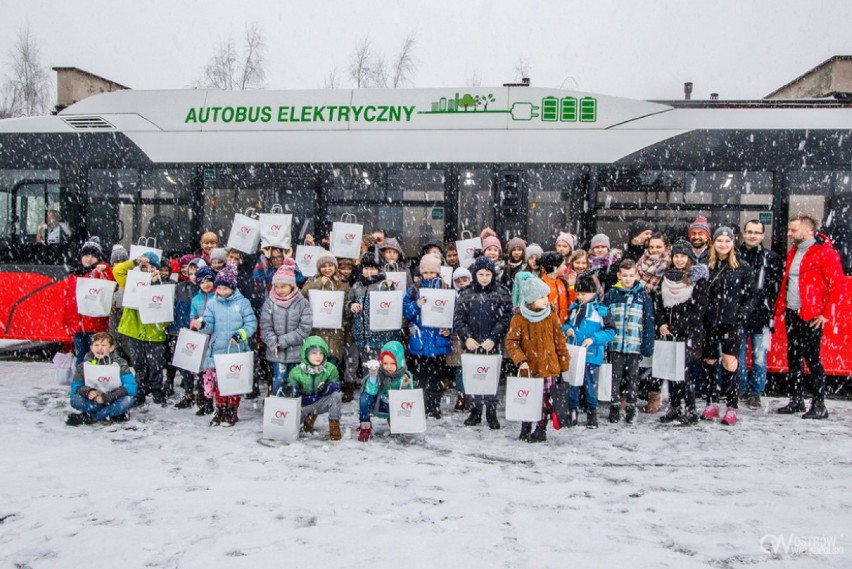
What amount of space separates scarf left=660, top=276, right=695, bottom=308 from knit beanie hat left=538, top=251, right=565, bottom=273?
1023 mm

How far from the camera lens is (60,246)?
28.2 feet

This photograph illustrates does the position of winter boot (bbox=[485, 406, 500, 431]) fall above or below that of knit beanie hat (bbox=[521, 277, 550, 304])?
below

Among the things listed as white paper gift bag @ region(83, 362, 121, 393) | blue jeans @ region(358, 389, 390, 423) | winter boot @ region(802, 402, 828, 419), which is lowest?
winter boot @ region(802, 402, 828, 419)

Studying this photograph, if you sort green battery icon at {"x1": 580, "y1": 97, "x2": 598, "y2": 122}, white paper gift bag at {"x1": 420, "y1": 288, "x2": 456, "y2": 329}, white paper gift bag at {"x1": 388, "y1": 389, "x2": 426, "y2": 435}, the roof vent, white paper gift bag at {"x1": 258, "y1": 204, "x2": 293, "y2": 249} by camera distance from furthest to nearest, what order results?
the roof vent
green battery icon at {"x1": 580, "y1": 97, "x2": 598, "y2": 122}
white paper gift bag at {"x1": 258, "y1": 204, "x2": 293, "y2": 249}
white paper gift bag at {"x1": 420, "y1": 288, "x2": 456, "y2": 329}
white paper gift bag at {"x1": 388, "y1": 389, "x2": 426, "y2": 435}

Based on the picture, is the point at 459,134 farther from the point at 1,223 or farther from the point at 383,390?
the point at 1,223

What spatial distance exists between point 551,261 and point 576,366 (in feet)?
3.78

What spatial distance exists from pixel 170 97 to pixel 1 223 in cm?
298

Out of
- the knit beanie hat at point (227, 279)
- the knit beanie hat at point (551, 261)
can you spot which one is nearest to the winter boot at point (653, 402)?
the knit beanie hat at point (551, 261)

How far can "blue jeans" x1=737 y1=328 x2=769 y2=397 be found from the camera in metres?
6.80

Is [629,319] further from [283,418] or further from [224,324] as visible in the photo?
[224,324]

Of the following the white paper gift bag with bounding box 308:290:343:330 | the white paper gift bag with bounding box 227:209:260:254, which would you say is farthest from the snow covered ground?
the white paper gift bag with bounding box 227:209:260:254

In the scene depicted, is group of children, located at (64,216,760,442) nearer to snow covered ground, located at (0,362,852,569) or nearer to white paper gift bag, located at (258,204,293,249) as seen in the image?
snow covered ground, located at (0,362,852,569)

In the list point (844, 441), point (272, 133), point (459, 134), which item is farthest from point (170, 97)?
point (844, 441)

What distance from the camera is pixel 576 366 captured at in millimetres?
5711
